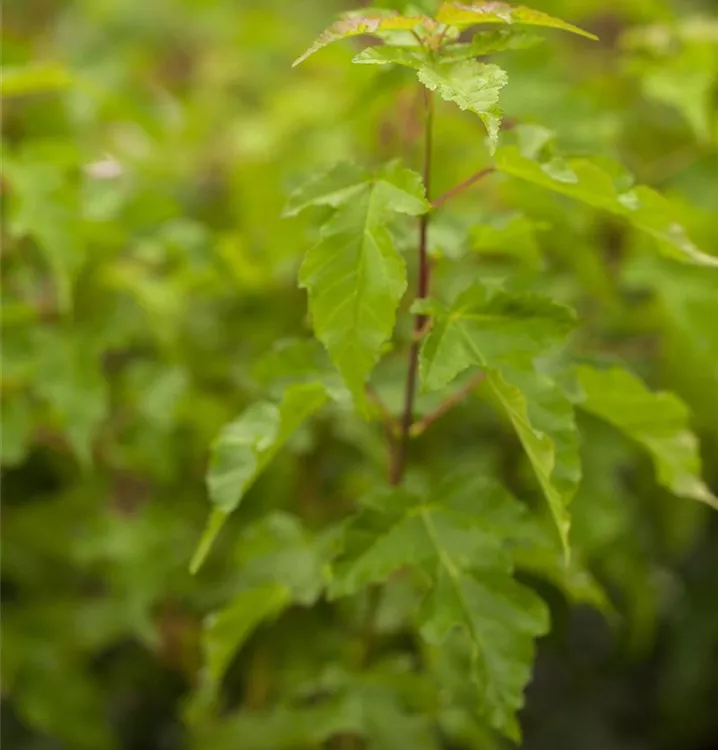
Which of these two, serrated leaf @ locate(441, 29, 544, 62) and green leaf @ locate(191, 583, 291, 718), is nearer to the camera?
serrated leaf @ locate(441, 29, 544, 62)

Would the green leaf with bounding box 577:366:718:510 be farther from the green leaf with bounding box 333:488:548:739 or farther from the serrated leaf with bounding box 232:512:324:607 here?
the serrated leaf with bounding box 232:512:324:607

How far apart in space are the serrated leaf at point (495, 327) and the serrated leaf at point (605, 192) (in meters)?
0.10

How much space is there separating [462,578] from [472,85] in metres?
0.43

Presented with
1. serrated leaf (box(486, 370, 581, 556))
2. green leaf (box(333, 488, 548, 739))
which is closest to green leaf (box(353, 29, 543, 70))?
serrated leaf (box(486, 370, 581, 556))

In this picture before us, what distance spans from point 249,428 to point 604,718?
4.40 ft

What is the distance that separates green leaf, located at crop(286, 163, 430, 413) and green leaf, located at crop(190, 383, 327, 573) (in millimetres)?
84

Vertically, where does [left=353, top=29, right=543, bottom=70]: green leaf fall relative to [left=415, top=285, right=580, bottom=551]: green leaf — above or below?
above

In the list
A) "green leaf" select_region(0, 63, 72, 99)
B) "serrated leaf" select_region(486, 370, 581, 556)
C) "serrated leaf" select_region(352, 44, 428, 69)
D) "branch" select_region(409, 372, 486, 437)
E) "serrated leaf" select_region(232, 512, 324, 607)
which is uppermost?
"serrated leaf" select_region(352, 44, 428, 69)

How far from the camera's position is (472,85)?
2.24 feet

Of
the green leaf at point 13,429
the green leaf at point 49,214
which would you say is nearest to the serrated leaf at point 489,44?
the green leaf at point 49,214

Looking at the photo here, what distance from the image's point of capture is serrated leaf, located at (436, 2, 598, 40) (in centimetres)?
68

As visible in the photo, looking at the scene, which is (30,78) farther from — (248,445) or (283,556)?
(283,556)

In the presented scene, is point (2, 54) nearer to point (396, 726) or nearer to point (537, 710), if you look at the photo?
point (396, 726)

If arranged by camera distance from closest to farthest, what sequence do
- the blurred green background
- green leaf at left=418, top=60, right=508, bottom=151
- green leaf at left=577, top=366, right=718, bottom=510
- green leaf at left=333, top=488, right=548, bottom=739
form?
green leaf at left=418, top=60, right=508, bottom=151, green leaf at left=333, top=488, right=548, bottom=739, green leaf at left=577, top=366, right=718, bottom=510, the blurred green background
